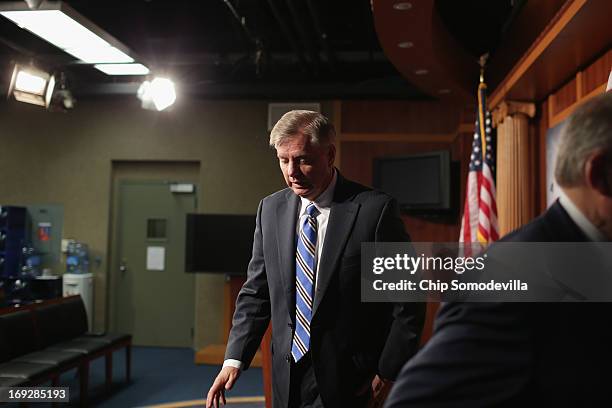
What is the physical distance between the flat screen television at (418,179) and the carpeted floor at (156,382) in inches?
89.4

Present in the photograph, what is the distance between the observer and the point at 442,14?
14.0ft

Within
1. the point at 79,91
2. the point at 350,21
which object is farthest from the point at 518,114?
the point at 79,91

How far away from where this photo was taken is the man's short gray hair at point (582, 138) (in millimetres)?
681

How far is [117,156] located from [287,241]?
5810 mm

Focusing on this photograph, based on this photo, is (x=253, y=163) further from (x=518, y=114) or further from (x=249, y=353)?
(x=249, y=353)

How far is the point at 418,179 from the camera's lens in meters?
5.66

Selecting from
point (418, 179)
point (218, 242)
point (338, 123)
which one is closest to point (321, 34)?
point (338, 123)

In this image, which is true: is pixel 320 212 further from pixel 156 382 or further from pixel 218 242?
pixel 218 242

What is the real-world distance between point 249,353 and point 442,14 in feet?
11.2

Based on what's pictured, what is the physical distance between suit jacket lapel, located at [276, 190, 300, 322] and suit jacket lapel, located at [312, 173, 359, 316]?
82 mm

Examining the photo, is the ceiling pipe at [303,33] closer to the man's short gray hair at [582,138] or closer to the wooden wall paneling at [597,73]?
the wooden wall paneling at [597,73]

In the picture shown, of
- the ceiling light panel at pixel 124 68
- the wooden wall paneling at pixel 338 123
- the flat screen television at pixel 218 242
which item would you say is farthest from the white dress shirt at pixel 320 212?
the wooden wall paneling at pixel 338 123

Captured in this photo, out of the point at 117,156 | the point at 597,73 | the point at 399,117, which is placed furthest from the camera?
the point at 117,156

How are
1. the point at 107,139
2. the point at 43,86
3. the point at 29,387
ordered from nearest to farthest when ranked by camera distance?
the point at 29,387 < the point at 43,86 < the point at 107,139
